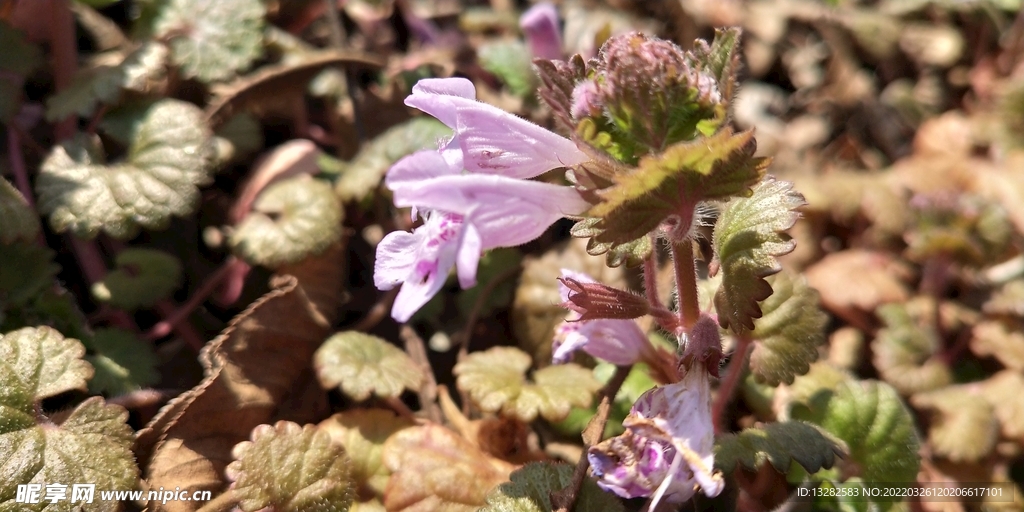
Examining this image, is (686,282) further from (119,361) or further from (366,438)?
(119,361)

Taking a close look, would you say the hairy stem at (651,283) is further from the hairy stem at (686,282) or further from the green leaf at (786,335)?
the green leaf at (786,335)

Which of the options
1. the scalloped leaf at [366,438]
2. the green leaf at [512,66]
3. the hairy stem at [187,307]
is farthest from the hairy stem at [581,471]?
the green leaf at [512,66]

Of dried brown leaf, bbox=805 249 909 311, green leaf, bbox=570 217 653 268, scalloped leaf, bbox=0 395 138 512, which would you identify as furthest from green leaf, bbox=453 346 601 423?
dried brown leaf, bbox=805 249 909 311

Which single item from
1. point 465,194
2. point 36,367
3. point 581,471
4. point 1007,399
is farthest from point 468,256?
point 1007,399

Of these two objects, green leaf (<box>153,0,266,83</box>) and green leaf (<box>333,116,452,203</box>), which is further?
green leaf (<box>153,0,266,83</box>)

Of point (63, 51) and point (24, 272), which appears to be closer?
point (24, 272)

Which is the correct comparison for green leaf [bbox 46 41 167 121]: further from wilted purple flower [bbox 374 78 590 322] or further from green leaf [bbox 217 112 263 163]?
wilted purple flower [bbox 374 78 590 322]
